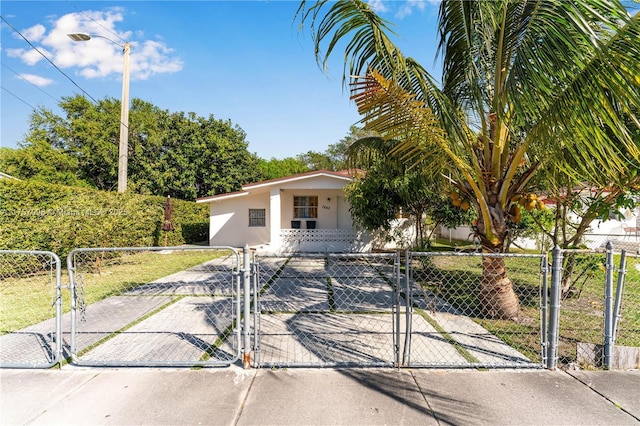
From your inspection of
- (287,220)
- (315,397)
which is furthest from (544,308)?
(287,220)

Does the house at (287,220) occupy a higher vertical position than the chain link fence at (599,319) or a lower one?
higher

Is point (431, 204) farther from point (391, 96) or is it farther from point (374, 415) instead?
point (374, 415)

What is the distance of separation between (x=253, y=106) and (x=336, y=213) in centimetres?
707

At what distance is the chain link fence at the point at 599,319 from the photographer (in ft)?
11.0

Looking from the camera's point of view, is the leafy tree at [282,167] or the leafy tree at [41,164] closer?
the leafy tree at [41,164]

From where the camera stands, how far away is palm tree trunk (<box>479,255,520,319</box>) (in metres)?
4.76

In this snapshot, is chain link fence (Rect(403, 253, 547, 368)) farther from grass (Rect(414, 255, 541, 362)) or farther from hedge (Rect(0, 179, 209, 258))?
hedge (Rect(0, 179, 209, 258))

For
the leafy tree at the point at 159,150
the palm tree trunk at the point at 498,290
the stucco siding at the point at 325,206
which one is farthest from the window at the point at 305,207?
the palm tree trunk at the point at 498,290

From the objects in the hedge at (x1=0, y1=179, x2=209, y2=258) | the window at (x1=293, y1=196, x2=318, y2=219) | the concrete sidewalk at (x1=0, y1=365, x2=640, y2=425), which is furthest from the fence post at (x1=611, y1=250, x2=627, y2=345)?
the window at (x1=293, y1=196, x2=318, y2=219)

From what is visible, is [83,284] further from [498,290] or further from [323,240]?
[323,240]

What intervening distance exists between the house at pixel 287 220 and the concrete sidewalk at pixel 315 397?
11.1 metres

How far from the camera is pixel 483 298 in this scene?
5.08 m

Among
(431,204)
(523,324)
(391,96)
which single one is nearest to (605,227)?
(431,204)

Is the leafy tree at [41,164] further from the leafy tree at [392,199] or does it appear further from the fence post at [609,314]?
the fence post at [609,314]
